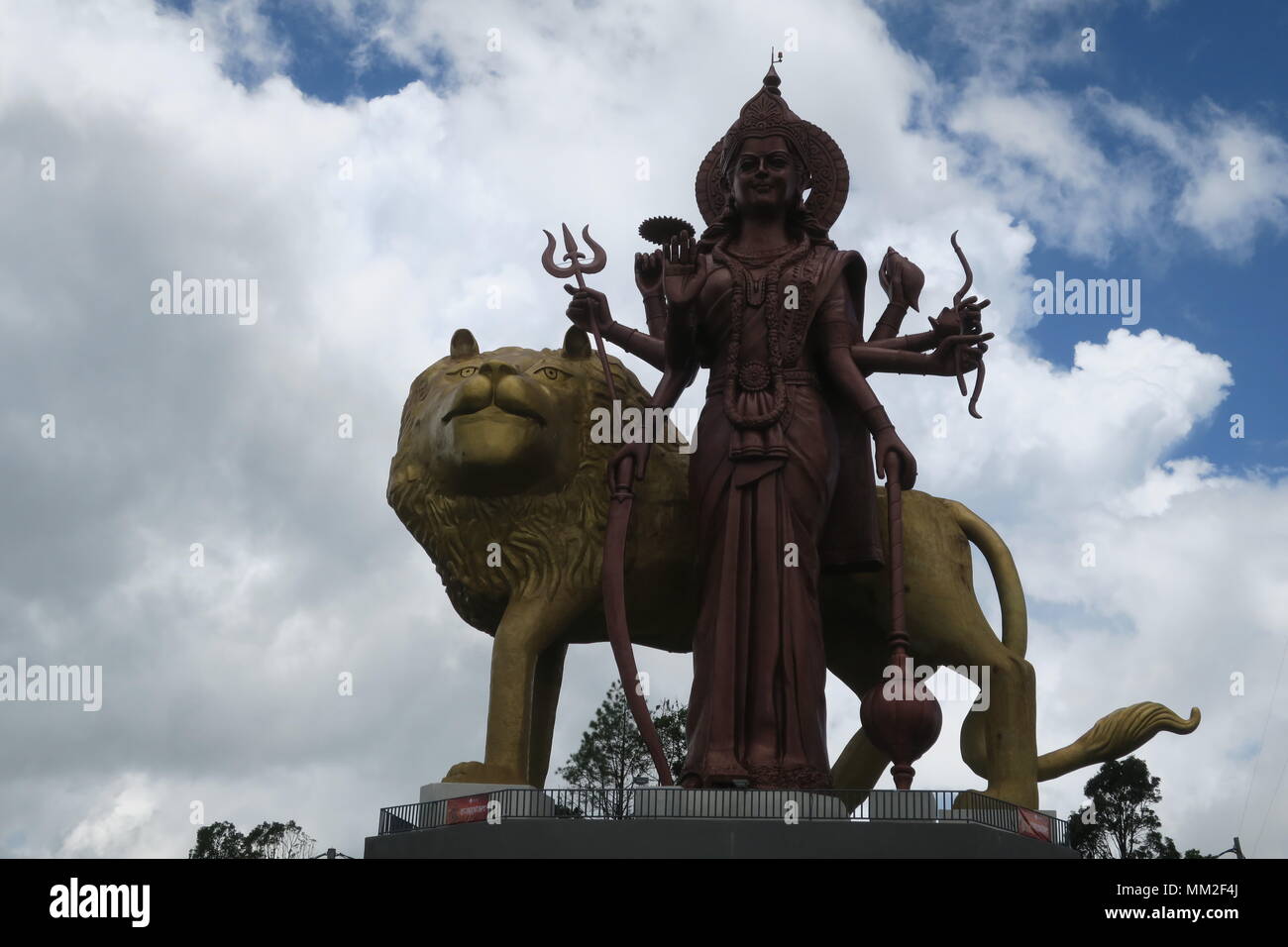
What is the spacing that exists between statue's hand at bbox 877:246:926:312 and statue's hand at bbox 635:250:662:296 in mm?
1788

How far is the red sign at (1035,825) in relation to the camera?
10.2 meters

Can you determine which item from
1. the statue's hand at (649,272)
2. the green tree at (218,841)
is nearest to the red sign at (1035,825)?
the statue's hand at (649,272)

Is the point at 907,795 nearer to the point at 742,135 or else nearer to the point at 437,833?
the point at 437,833

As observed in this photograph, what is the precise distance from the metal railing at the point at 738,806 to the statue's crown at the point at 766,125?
Answer: 4.87 m

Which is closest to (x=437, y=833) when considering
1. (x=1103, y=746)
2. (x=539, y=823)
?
(x=539, y=823)

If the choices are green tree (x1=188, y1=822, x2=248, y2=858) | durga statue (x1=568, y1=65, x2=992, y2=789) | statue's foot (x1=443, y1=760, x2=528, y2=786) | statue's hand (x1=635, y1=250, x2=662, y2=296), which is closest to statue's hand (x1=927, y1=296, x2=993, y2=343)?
durga statue (x1=568, y1=65, x2=992, y2=789)

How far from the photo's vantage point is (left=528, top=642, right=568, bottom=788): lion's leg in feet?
39.3

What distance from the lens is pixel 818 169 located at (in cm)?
1223

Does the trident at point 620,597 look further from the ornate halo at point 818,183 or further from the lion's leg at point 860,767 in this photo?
the lion's leg at point 860,767

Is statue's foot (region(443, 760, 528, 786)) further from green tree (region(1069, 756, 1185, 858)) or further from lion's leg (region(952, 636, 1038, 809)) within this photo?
green tree (region(1069, 756, 1185, 858))
